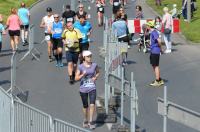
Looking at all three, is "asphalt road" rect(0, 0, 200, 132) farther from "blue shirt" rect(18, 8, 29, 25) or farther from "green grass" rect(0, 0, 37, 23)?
"green grass" rect(0, 0, 37, 23)

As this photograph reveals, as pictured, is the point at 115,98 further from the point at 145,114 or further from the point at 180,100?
the point at 180,100

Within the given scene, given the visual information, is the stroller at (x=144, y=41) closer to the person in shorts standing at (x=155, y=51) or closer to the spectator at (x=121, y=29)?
the spectator at (x=121, y=29)

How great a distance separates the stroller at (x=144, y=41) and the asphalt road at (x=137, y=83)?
279mm

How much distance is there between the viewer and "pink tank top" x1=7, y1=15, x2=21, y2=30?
26.8 m

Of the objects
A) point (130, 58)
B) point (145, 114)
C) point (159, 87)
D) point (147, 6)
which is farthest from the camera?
point (147, 6)

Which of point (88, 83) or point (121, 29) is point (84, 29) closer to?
point (121, 29)

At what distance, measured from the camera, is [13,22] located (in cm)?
2688

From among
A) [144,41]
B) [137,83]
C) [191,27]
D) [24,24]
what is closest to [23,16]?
[24,24]

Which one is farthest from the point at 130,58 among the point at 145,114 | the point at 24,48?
the point at 145,114

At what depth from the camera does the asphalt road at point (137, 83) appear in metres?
18.1

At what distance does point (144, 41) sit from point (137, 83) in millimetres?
5520

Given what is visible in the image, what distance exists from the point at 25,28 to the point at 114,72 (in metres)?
12.5

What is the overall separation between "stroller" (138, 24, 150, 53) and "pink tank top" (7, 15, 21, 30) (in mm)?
4863

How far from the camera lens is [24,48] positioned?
94.6ft
